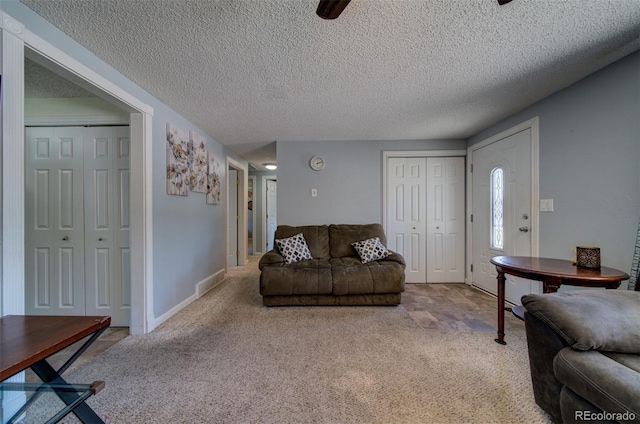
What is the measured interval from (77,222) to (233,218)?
→ 9.32 ft

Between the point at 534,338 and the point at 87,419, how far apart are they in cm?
221

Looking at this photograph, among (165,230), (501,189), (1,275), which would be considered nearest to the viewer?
(1,275)

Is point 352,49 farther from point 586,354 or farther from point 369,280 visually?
point 369,280

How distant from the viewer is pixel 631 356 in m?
1.07

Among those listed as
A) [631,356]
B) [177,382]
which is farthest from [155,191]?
[631,356]

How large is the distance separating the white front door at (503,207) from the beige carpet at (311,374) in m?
1.06

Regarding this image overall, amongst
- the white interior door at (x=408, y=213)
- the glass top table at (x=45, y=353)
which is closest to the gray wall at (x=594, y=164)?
the white interior door at (x=408, y=213)

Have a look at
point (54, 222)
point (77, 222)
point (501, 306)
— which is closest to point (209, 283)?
point (77, 222)

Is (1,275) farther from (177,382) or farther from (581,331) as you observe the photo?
(581,331)

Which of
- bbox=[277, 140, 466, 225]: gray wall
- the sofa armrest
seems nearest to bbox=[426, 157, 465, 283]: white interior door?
bbox=[277, 140, 466, 225]: gray wall

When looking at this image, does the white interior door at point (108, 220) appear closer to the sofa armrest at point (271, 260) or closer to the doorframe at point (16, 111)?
the doorframe at point (16, 111)

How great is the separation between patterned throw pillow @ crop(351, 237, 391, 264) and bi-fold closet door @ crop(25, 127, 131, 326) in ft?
8.37

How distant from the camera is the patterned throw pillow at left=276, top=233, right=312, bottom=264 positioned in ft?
10.3

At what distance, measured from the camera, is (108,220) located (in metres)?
2.37
